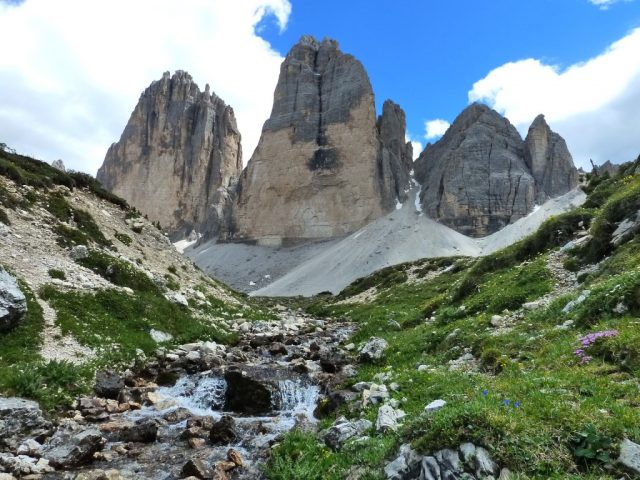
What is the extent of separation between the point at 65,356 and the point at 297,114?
154244mm

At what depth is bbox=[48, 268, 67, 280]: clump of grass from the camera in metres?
22.4

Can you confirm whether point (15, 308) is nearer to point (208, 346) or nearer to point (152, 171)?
point (208, 346)

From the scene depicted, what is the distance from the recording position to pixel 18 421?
11.9 metres

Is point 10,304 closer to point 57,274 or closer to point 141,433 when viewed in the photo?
point 57,274

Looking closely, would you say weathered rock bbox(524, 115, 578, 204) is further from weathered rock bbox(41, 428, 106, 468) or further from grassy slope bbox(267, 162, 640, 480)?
weathered rock bbox(41, 428, 106, 468)

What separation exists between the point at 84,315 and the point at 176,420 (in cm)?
872

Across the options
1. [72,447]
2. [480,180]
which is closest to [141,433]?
[72,447]

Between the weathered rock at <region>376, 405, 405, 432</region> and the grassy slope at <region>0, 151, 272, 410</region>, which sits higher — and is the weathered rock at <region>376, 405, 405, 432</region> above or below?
below

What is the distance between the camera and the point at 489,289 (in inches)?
887

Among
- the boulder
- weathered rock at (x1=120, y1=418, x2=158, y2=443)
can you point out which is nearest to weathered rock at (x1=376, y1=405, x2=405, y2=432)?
the boulder

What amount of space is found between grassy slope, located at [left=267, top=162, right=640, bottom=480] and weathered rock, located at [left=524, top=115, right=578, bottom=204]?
137 m

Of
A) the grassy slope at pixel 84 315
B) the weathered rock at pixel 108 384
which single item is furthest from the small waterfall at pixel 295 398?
the grassy slope at pixel 84 315

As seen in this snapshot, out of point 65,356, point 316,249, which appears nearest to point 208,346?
point 65,356

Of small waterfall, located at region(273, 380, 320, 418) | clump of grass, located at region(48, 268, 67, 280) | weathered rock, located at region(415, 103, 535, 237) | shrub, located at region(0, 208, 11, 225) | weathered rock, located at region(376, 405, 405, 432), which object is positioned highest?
Result: weathered rock, located at region(415, 103, 535, 237)
